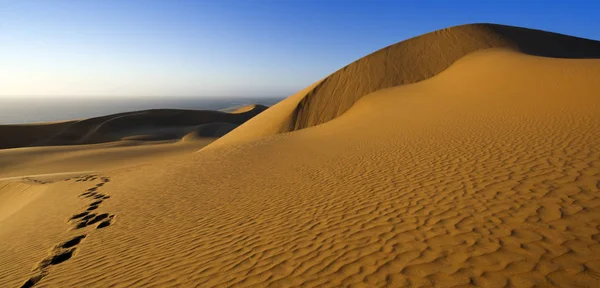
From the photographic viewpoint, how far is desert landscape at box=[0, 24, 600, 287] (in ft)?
13.5

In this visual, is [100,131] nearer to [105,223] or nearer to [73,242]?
[105,223]

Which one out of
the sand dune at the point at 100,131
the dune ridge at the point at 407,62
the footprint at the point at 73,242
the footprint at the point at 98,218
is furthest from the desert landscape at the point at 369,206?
the sand dune at the point at 100,131

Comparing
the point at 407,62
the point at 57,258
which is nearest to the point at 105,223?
the point at 57,258

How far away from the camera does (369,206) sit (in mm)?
6160

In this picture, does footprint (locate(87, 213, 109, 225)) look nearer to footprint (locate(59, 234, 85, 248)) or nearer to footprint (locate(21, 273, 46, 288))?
footprint (locate(59, 234, 85, 248))

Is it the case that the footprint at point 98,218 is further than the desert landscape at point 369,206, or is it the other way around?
the footprint at point 98,218

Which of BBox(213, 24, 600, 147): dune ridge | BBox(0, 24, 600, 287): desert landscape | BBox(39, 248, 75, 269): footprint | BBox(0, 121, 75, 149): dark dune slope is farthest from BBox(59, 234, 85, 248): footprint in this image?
BBox(0, 121, 75, 149): dark dune slope

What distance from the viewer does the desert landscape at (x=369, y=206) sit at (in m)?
4.12

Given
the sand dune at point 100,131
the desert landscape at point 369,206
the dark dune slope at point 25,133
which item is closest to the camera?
the desert landscape at point 369,206

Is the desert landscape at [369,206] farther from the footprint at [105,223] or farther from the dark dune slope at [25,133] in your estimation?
the dark dune slope at [25,133]

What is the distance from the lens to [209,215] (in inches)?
284

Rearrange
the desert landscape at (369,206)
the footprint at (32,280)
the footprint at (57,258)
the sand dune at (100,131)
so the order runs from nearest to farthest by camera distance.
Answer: the desert landscape at (369,206), the footprint at (32,280), the footprint at (57,258), the sand dune at (100,131)

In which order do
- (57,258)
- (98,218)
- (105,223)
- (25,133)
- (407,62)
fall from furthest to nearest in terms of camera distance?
(25,133), (407,62), (98,218), (105,223), (57,258)

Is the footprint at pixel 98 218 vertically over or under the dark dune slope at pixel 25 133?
under
